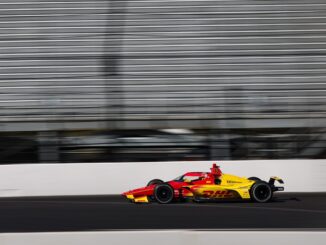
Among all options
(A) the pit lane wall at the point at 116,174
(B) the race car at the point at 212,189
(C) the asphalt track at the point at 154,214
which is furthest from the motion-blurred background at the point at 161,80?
(B) the race car at the point at 212,189

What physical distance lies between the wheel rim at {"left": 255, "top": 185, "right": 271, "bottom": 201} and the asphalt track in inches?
4.6

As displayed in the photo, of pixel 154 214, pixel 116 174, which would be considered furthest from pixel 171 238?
pixel 116 174

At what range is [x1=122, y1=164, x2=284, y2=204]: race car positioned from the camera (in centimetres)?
859

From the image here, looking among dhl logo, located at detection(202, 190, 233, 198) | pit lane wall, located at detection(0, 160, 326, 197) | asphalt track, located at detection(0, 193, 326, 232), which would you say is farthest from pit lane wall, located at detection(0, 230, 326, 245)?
pit lane wall, located at detection(0, 160, 326, 197)

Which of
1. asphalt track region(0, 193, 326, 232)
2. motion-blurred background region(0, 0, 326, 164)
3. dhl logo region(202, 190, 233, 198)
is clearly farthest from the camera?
motion-blurred background region(0, 0, 326, 164)

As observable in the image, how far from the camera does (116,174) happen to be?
10.6 m

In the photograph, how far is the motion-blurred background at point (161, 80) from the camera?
36.5ft

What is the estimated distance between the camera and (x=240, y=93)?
12703mm

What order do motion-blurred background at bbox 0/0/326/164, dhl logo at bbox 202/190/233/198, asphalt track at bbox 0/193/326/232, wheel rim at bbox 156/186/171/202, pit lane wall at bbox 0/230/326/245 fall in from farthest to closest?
motion-blurred background at bbox 0/0/326/164
wheel rim at bbox 156/186/171/202
dhl logo at bbox 202/190/233/198
asphalt track at bbox 0/193/326/232
pit lane wall at bbox 0/230/326/245

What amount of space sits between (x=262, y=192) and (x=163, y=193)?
1285mm

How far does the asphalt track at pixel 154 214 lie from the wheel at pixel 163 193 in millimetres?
104

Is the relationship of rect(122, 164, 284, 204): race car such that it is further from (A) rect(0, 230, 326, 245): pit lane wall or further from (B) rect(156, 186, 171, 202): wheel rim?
(A) rect(0, 230, 326, 245): pit lane wall

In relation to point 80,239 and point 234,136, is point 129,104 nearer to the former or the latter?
point 234,136

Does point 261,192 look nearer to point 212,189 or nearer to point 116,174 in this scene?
point 212,189
